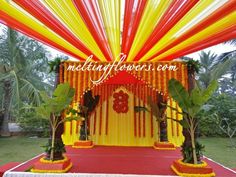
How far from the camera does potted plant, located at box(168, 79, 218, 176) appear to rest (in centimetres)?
378

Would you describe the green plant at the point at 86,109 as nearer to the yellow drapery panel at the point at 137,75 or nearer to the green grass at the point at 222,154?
the yellow drapery panel at the point at 137,75

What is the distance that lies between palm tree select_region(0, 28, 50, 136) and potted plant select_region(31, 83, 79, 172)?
229 inches

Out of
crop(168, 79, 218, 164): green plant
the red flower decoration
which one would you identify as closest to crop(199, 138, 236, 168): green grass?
crop(168, 79, 218, 164): green plant

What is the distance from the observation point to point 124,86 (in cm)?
780

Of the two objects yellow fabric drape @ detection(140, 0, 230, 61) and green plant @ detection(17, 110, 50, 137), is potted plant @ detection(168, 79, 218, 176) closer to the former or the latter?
yellow fabric drape @ detection(140, 0, 230, 61)

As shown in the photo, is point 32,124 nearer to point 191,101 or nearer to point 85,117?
point 85,117

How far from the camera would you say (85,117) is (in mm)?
6922

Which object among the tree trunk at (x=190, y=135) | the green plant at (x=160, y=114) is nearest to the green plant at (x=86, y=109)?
the green plant at (x=160, y=114)

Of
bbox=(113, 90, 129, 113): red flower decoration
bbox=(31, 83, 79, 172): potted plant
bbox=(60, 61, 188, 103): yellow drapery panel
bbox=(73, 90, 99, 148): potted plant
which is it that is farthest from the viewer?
bbox=(113, 90, 129, 113): red flower decoration

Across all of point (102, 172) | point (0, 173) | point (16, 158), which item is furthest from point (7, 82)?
point (102, 172)

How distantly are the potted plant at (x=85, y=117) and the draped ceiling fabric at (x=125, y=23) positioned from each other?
7.04 feet

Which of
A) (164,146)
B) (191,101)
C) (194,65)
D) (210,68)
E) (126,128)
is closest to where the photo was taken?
(191,101)

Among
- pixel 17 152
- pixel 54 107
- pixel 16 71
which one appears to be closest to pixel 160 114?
pixel 54 107

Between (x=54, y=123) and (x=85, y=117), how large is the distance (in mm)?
2713
